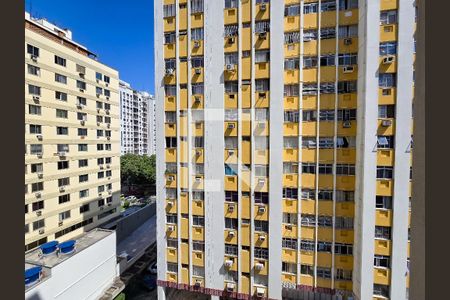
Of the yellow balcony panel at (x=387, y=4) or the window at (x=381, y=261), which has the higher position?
the yellow balcony panel at (x=387, y=4)

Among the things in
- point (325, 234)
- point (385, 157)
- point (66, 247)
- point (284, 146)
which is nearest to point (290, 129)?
point (284, 146)

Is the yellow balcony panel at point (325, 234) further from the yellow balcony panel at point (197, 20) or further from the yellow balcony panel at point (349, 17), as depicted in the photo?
the yellow balcony panel at point (197, 20)

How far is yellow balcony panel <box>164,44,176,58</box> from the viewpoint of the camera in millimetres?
11992

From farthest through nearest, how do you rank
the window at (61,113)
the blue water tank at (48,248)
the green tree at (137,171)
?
the green tree at (137,171)
the window at (61,113)
the blue water tank at (48,248)

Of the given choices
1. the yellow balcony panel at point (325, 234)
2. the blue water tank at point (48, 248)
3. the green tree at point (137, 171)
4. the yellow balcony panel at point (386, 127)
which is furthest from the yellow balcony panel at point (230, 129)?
the green tree at point (137, 171)

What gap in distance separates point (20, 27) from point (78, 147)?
19672mm

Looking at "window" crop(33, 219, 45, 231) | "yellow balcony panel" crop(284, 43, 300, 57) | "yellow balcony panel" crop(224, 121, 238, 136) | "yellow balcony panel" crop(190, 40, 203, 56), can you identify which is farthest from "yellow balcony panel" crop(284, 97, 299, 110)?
"window" crop(33, 219, 45, 231)

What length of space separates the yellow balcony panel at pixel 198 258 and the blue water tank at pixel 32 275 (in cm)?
701

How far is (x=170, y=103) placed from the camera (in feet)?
39.8

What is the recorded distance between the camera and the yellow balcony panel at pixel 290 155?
10.8 meters

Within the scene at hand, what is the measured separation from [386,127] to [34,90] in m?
20.7

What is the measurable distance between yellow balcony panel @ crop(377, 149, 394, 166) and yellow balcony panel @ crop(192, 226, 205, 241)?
9093mm

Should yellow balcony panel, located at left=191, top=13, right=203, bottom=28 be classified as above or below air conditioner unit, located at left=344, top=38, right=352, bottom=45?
above

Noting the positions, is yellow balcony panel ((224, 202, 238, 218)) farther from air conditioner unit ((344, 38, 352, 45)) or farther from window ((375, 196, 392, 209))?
air conditioner unit ((344, 38, 352, 45))
